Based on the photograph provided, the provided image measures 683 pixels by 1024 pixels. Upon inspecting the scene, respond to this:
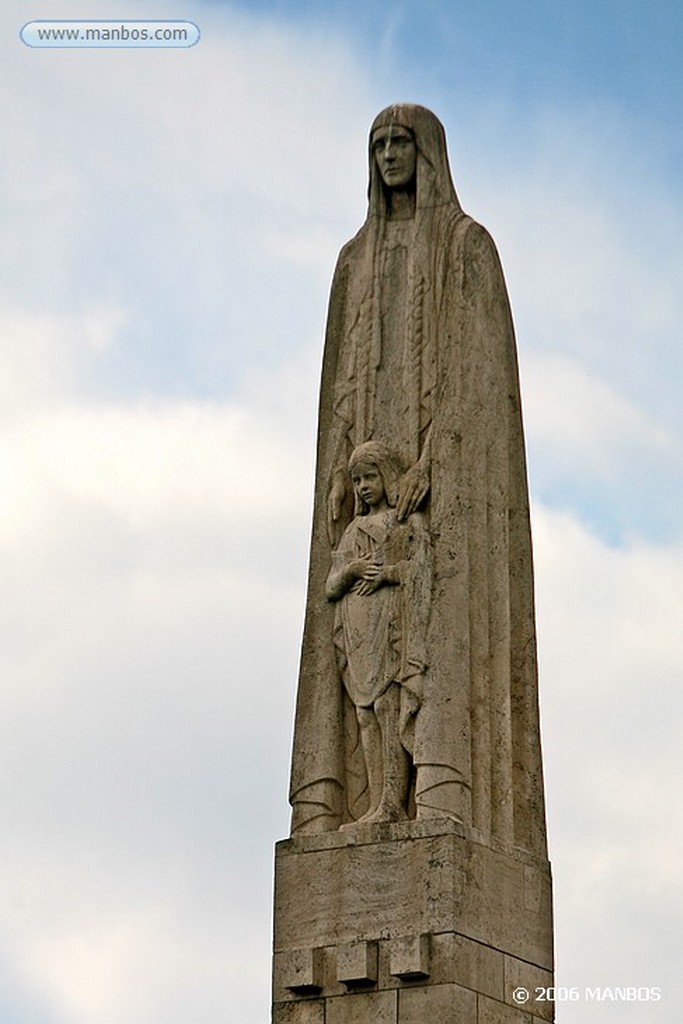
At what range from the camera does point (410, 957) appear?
79.3ft

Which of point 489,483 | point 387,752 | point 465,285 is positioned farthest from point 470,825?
point 465,285

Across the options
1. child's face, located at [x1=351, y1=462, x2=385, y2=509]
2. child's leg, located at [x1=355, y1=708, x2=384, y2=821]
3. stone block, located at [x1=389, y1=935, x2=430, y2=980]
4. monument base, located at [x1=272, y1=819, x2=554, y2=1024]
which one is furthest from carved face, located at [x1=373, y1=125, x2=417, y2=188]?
stone block, located at [x1=389, y1=935, x2=430, y2=980]

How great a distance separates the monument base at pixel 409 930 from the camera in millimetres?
24172

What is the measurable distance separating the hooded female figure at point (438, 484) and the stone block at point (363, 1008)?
1.58 m

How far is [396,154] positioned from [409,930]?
7.08m

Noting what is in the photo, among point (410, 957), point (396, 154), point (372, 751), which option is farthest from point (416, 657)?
point (396, 154)

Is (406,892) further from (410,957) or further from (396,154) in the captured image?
(396,154)

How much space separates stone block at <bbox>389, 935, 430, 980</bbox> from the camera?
24.1m

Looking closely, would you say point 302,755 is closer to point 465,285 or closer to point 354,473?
point 354,473

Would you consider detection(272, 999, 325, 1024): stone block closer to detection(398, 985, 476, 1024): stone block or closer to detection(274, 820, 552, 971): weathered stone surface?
detection(274, 820, 552, 971): weathered stone surface

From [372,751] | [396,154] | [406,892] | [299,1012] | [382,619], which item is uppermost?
[396,154]

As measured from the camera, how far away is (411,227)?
27.0m

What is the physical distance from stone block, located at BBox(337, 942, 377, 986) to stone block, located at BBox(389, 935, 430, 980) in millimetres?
183

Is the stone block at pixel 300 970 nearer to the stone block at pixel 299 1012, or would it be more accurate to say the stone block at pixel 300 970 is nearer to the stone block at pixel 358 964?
the stone block at pixel 299 1012
